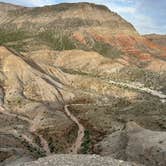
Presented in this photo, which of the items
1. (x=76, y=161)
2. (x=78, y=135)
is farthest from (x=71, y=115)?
(x=76, y=161)

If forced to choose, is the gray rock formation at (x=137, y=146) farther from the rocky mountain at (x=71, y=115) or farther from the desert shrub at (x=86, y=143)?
the desert shrub at (x=86, y=143)

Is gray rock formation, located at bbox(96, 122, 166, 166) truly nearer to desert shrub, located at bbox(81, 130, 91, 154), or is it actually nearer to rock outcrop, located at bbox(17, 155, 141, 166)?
desert shrub, located at bbox(81, 130, 91, 154)

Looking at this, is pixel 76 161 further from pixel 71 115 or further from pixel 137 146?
pixel 71 115

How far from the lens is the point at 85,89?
180m

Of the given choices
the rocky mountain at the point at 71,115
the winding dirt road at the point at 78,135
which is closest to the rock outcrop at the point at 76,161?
the rocky mountain at the point at 71,115

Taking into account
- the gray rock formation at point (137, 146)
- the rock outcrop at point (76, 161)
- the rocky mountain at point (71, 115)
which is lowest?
the rocky mountain at point (71, 115)

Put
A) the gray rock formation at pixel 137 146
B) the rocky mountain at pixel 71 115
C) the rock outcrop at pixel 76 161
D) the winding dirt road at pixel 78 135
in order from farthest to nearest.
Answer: the winding dirt road at pixel 78 135 < the rocky mountain at pixel 71 115 < the gray rock formation at pixel 137 146 < the rock outcrop at pixel 76 161

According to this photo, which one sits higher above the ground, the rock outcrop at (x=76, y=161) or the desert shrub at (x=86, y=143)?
the rock outcrop at (x=76, y=161)

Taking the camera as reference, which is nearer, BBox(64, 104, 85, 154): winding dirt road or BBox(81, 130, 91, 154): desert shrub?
BBox(81, 130, 91, 154): desert shrub

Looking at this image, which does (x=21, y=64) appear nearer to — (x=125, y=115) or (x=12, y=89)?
(x=12, y=89)

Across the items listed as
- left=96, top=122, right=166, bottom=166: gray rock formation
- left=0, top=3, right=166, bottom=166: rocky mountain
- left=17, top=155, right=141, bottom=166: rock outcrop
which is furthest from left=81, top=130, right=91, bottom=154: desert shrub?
left=17, top=155, right=141, bottom=166: rock outcrop

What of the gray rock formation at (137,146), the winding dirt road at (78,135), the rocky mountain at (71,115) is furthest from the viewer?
the winding dirt road at (78,135)

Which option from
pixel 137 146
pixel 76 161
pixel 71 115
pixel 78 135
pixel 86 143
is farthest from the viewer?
pixel 71 115

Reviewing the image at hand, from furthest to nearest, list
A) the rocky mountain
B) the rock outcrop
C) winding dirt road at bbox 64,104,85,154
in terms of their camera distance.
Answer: winding dirt road at bbox 64,104,85,154
the rocky mountain
the rock outcrop
